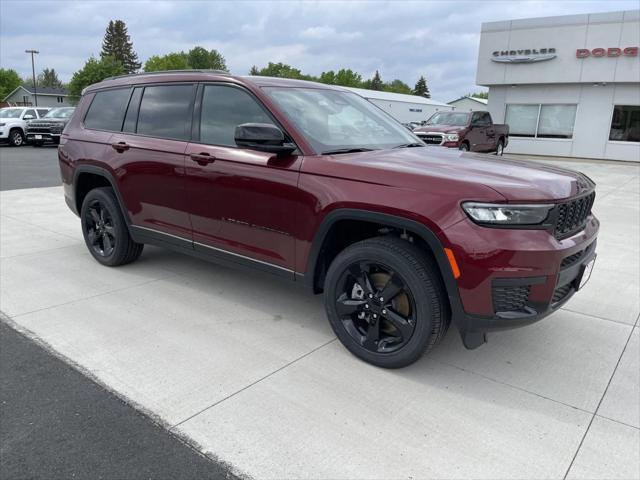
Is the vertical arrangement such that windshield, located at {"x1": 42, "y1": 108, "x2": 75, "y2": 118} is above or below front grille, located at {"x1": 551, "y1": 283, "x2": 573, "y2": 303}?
above

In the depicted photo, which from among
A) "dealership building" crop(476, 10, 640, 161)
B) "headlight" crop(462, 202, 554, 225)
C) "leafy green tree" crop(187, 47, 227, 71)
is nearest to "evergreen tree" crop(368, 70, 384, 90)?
"leafy green tree" crop(187, 47, 227, 71)

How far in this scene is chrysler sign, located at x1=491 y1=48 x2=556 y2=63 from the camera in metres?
21.0

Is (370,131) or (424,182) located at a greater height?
(370,131)

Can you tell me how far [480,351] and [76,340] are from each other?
2.86 m

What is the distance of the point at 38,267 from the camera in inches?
204

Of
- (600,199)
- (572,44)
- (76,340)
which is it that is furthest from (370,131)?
(572,44)

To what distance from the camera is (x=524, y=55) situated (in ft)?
70.9

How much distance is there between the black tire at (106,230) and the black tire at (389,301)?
2561mm

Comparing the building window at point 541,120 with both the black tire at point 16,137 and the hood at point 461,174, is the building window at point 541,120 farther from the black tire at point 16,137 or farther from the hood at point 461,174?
the black tire at point 16,137

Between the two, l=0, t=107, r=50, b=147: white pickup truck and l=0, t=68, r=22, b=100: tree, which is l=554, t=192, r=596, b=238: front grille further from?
l=0, t=68, r=22, b=100: tree

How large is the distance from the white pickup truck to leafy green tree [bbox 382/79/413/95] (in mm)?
106842

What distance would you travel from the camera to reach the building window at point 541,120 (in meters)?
21.5

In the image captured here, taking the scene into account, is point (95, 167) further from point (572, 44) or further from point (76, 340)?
point (572, 44)

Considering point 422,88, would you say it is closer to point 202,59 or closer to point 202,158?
point 202,59
